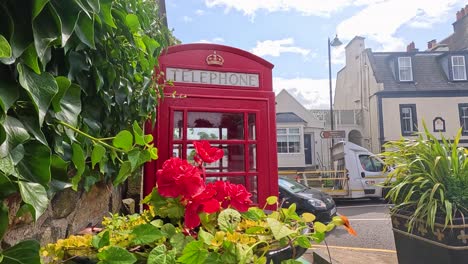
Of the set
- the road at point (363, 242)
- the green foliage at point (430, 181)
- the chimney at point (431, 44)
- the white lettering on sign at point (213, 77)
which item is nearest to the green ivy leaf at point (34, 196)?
the white lettering on sign at point (213, 77)

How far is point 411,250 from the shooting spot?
3.05 m

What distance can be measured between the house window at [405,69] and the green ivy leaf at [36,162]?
20.4m

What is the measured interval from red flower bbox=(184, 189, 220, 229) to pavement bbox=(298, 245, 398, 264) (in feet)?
11.3

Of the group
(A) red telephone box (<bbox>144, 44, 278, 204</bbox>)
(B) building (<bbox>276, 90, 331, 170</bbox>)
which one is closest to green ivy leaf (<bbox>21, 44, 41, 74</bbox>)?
(A) red telephone box (<bbox>144, 44, 278, 204</bbox>)

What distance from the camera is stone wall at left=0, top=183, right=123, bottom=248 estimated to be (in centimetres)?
101

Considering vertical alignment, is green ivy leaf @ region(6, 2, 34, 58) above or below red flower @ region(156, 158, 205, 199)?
above

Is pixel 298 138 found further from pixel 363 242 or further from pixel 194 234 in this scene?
pixel 194 234

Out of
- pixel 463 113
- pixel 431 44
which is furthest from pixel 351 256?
pixel 431 44

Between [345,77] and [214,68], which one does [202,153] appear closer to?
[214,68]

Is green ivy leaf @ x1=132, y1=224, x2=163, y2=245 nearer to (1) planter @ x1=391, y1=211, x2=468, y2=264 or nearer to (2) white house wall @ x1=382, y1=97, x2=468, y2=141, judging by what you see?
(1) planter @ x1=391, y1=211, x2=468, y2=264

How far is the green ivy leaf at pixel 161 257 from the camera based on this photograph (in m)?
0.83

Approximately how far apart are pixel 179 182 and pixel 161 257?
24cm

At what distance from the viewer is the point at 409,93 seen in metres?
18.0

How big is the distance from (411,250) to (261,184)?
1.61 m
